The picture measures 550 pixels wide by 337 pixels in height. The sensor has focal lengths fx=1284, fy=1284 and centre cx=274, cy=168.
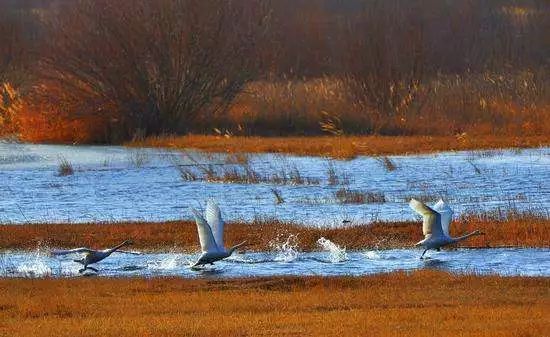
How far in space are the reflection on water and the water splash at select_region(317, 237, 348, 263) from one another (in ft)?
0.20

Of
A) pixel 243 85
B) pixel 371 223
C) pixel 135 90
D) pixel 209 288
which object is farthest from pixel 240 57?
pixel 209 288

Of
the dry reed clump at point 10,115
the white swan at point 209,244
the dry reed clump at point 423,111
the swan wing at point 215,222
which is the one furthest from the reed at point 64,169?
the white swan at point 209,244

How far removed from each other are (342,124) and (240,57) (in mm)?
4141

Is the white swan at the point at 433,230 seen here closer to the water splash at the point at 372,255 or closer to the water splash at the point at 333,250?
the water splash at the point at 372,255

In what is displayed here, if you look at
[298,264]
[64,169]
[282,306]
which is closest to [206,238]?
[298,264]

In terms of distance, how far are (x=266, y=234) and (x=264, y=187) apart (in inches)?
267

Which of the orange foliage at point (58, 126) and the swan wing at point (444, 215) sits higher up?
the swan wing at point (444, 215)

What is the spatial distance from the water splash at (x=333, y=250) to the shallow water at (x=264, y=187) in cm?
251

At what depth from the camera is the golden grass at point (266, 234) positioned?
17.6 m

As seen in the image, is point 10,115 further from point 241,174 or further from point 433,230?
point 433,230

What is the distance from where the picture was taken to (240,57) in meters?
39.2

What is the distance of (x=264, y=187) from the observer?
25281mm

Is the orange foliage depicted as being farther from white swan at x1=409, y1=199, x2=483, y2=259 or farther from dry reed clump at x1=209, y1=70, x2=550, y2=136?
white swan at x1=409, y1=199, x2=483, y2=259

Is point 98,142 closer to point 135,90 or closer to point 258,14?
point 135,90
